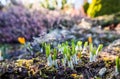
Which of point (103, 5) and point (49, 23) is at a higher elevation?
point (103, 5)

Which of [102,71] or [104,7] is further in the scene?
[104,7]

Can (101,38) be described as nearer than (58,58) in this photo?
No

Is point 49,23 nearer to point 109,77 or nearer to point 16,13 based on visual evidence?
point 16,13

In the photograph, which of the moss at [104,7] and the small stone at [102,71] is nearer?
the small stone at [102,71]

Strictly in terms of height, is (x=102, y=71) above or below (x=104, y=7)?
below

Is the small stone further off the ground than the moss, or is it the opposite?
the moss

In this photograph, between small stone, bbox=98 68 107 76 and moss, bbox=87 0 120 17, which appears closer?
small stone, bbox=98 68 107 76

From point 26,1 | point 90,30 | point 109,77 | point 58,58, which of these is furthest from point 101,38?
point 26,1

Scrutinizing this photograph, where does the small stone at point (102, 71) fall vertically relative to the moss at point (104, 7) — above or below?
below
